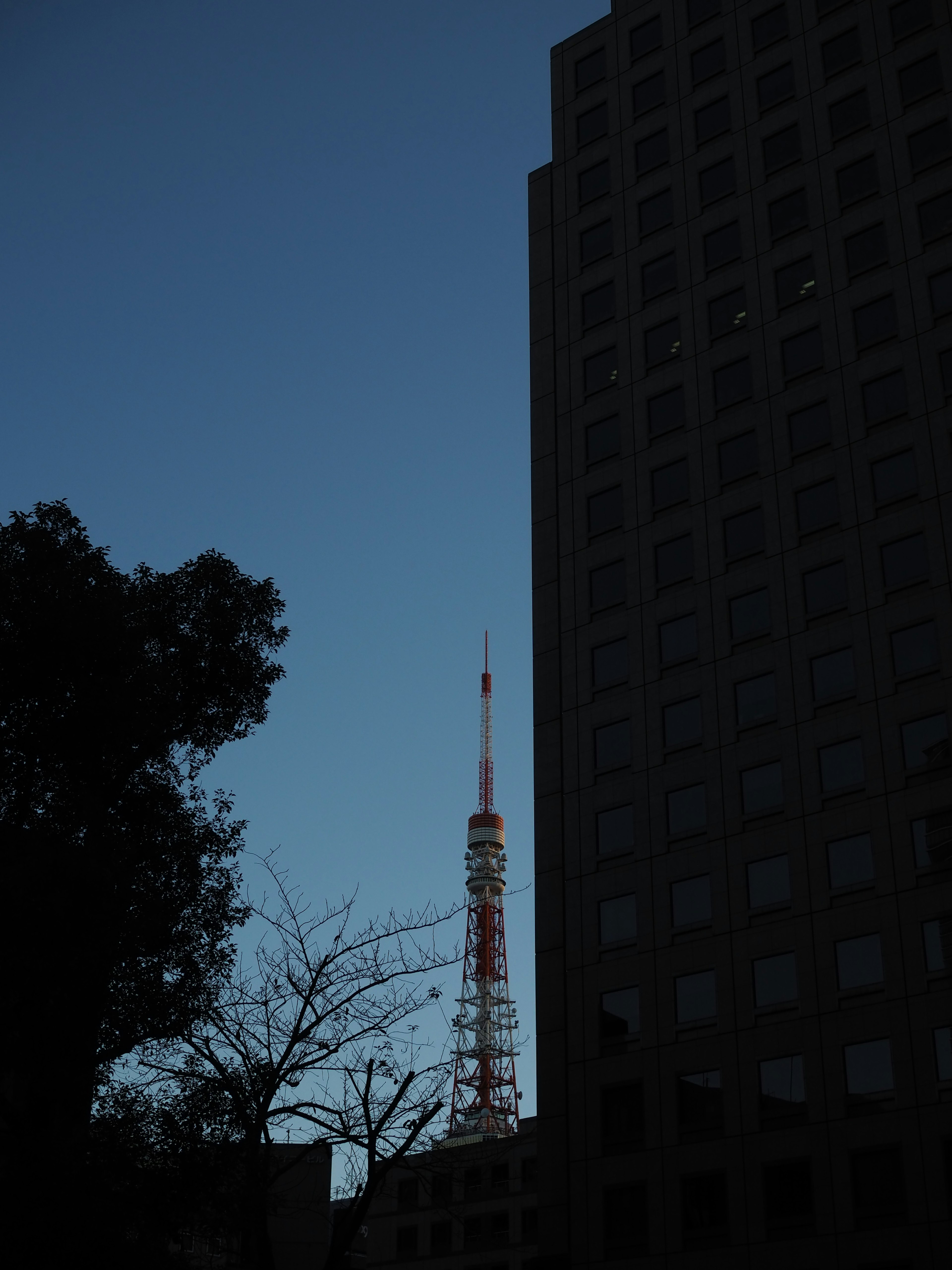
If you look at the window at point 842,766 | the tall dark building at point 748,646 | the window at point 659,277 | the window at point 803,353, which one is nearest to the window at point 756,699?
the tall dark building at point 748,646

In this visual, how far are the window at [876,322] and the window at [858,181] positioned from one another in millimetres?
4625

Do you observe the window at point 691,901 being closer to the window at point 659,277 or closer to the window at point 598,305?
the window at point 659,277

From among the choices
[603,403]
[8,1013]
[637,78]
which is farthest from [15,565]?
[637,78]

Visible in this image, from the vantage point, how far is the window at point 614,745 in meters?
50.1

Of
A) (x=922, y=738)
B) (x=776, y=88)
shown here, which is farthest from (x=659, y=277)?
(x=922, y=738)

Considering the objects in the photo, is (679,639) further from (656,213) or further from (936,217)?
(656,213)

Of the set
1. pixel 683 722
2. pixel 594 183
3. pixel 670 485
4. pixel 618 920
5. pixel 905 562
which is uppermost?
pixel 594 183

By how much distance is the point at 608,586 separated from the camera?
53.5 m

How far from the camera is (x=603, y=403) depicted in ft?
185

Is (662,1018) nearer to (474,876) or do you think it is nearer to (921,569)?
(921,569)

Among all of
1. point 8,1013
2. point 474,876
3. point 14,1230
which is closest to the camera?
point 14,1230

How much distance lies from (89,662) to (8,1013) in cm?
602

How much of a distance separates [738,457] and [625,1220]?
26.2 meters

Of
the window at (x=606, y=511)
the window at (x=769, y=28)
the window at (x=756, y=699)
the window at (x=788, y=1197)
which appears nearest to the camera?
the window at (x=788, y=1197)
